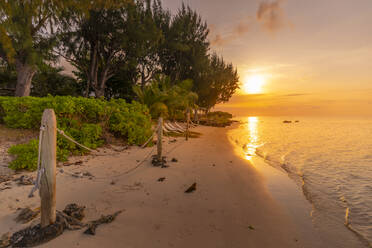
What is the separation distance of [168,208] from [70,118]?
4.95m

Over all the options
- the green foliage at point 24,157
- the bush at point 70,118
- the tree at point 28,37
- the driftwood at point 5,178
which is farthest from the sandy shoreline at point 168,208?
the tree at point 28,37

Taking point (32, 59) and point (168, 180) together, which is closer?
point (168, 180)

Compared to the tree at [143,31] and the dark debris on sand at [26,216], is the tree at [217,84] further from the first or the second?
the dark debris on sand at [26,216]

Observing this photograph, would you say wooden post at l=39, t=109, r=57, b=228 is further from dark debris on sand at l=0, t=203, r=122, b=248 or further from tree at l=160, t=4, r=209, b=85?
tree at l=160, t=4, r=209, b=85

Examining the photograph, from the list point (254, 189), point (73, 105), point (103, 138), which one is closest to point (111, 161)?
point (103, 138)

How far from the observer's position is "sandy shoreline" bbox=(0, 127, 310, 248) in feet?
7.45

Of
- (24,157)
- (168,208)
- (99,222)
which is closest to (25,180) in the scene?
(24,157)

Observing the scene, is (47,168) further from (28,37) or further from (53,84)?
(53,84)

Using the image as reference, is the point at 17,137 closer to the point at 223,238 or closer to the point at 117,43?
the point at 223,238

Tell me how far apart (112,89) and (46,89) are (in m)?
6.18

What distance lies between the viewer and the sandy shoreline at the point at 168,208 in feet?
7.45

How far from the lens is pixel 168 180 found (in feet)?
14.0

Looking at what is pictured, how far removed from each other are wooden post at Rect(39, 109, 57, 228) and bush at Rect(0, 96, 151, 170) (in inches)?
105

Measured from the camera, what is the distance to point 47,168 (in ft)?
6.88
